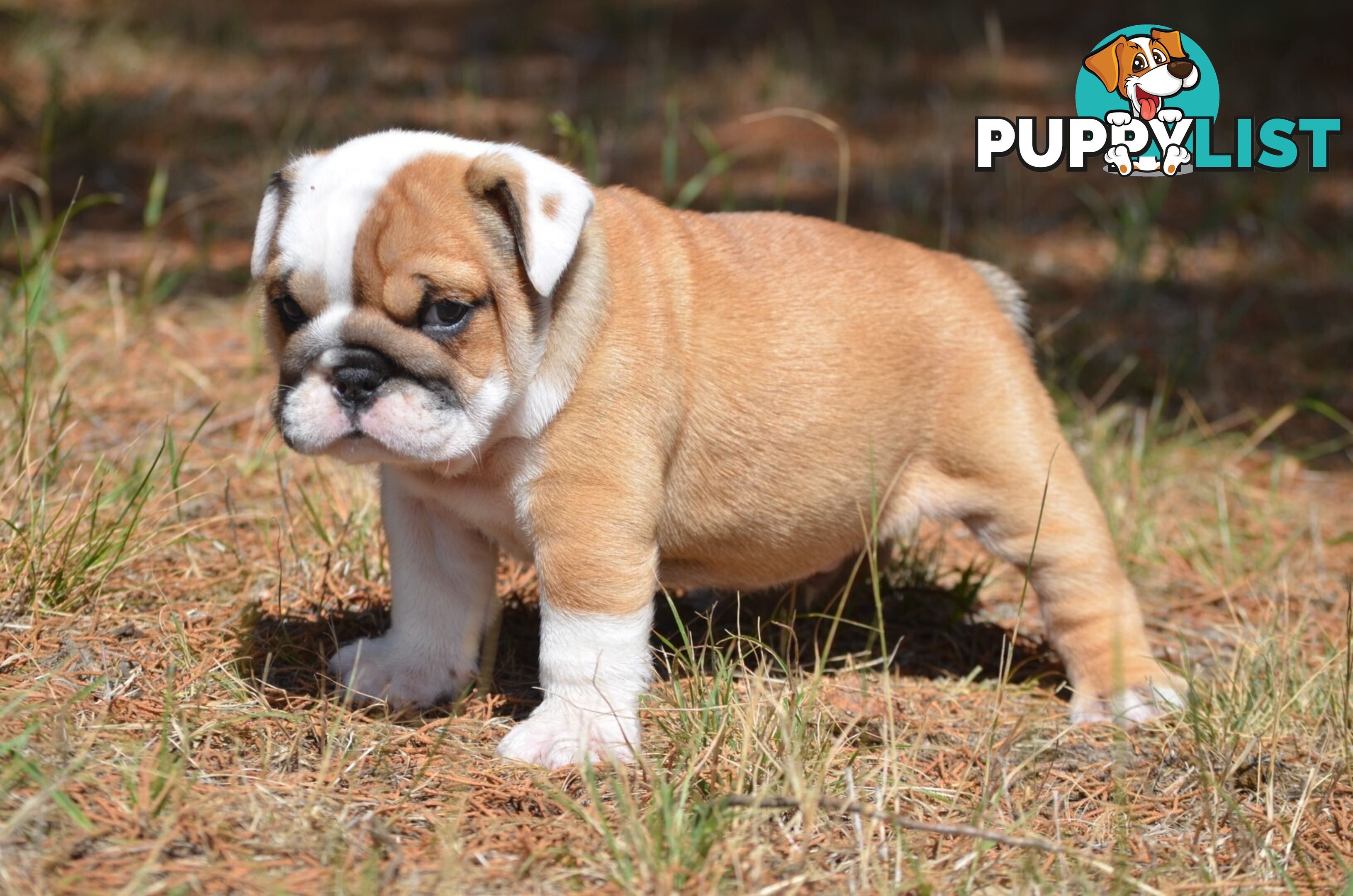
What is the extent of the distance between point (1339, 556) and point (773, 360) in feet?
9.51

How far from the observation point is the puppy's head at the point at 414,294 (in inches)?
131

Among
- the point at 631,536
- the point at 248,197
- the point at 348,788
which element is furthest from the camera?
the point at 248,197

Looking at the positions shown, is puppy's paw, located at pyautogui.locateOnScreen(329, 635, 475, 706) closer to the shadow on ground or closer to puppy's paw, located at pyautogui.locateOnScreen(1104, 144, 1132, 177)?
the shadow on ground

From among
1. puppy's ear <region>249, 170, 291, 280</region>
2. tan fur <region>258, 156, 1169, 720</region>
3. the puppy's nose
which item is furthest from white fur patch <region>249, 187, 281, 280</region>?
the puppy's nose

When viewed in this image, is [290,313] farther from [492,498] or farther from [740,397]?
[740,397]

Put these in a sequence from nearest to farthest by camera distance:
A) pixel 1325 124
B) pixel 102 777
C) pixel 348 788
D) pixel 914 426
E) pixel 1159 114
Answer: pixel 102 777 < pixel 348 788 < pixel 914 426 < pixel 1159 114 < pixel 1325 124

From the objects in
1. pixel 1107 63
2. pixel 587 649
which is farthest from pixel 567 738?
pixel 1107 63

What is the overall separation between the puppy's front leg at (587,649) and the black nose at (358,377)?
59cm

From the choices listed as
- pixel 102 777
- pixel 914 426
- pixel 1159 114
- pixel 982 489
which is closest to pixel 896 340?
pixel 914 426

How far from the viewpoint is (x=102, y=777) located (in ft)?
10.1

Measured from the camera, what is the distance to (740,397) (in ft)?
12.8

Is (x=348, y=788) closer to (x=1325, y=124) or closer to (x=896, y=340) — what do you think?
(x=896, y=340)

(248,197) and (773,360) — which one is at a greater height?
(248,197)

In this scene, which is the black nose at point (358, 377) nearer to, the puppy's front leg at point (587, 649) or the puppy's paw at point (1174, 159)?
the puppy's front leg at point (587, 649)
